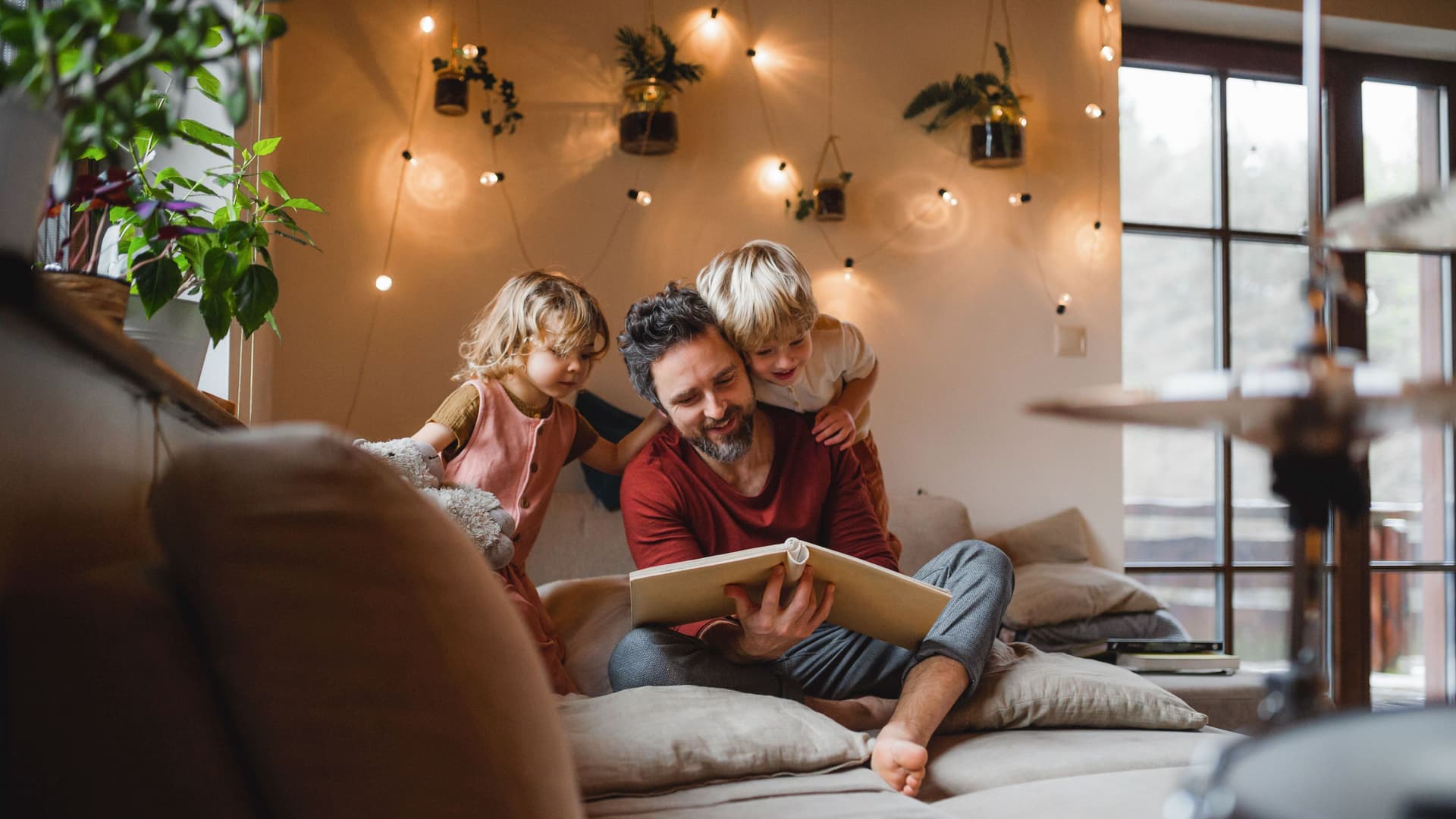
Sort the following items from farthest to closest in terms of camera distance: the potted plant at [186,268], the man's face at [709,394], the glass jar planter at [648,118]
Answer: the glass jar planter at [648,118] < the man's face at [709,394] < the potted plant at [186,268]

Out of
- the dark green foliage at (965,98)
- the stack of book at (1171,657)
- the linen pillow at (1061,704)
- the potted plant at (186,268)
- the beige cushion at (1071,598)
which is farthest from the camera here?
the dark green foliage at (965,98)

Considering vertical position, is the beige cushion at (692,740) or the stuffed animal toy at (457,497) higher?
the stuffed animal toy at (457,497)

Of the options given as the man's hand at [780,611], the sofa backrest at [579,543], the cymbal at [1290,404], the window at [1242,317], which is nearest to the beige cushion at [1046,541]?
the window at [1242,317]

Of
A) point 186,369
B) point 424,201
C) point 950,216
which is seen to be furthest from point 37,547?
point 950,216

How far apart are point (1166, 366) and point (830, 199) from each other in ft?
5.74

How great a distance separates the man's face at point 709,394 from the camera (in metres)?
1.98

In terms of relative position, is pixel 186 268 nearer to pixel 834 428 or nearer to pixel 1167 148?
pixel 834 428

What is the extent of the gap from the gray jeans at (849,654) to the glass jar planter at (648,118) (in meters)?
1.70

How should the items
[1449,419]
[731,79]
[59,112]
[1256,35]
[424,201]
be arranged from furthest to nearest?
1. [1256,35]
2. [731,79]
3. [424,201]
4. [59,112]
5. [1449,419]

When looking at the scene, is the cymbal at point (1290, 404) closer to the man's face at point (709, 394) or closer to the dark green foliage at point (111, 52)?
the dark green foliage at point (111, 52)

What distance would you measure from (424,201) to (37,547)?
247 cm

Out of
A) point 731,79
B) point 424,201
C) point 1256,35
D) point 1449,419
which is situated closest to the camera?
point 1449,419

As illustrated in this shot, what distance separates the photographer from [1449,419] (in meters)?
0.44

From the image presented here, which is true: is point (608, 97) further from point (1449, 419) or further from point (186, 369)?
point (1449, 419)
